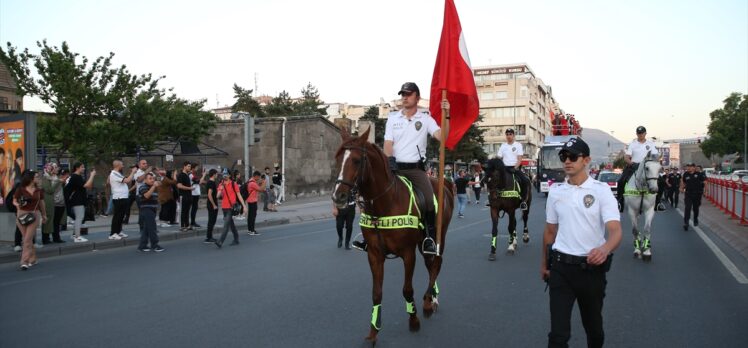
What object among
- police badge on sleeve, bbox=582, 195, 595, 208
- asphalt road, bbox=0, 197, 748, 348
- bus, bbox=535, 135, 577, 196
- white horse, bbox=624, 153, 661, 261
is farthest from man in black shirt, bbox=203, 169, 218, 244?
bus, bbox=535, 135, 577, 196

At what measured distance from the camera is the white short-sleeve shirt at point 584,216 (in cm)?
386

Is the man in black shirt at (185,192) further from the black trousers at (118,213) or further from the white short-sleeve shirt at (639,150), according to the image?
the white short-sleeve shirt at (639,150)

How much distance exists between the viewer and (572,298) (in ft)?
12.7

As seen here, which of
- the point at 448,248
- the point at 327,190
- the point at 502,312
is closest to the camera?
the point at 502,312

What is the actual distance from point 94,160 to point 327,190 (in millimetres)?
16245

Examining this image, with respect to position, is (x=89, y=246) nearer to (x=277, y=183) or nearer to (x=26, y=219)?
(x=26, y=219)

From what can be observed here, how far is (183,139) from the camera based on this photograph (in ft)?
80.7

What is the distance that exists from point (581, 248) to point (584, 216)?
231 mm

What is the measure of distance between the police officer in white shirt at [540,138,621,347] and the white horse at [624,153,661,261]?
22.5 ft

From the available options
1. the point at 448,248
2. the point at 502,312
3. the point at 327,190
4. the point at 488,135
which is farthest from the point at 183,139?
the point at 488,135

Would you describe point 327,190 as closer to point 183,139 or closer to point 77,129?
point 183,139

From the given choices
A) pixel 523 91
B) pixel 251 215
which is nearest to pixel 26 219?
pixel 251 215

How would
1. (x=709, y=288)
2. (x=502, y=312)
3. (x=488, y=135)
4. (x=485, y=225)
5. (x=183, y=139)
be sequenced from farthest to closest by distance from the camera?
(x=488, y=135), (x=183, y=139), (x=485, y=225), (x=709, y=288), (x=502, y=312)

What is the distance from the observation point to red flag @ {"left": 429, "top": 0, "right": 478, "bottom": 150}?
6.52m
